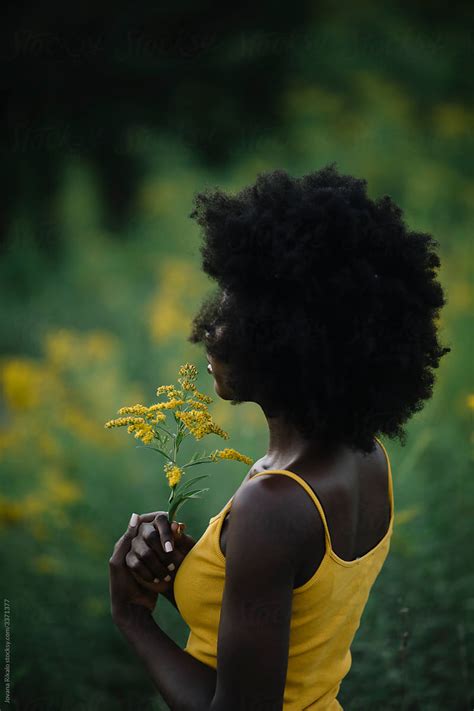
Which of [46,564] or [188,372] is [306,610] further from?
[46,564]

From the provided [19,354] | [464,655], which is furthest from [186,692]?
[19,354]

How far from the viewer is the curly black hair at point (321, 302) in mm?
1359

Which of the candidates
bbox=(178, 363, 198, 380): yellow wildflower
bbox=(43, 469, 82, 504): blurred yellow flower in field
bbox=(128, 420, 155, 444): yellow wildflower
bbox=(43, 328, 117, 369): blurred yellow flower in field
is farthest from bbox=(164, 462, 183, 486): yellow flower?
bbox=(43, 328, 117, 369): blurred yellow flower in field

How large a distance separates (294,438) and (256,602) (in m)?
0.35

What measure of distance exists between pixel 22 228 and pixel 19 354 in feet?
1.67

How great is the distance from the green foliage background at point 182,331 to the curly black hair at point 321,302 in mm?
1309

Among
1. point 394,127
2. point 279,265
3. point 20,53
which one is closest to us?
point 279,265

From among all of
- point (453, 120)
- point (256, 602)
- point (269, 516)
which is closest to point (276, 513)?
point (269, 516)

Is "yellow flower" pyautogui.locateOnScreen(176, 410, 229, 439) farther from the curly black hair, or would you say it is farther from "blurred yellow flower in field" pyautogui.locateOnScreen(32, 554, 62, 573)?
"blurred yellow flower in field" pyautogui.locateOnScreen(32, 554, 62, 573)

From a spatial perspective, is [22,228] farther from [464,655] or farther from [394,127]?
[464,655]

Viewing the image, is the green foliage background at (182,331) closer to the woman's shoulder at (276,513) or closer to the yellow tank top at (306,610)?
the yellow tank top at (306,610)

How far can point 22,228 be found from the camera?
312 centimetres

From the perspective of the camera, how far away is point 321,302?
137 centimetres

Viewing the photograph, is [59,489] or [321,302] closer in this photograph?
[321,302]
